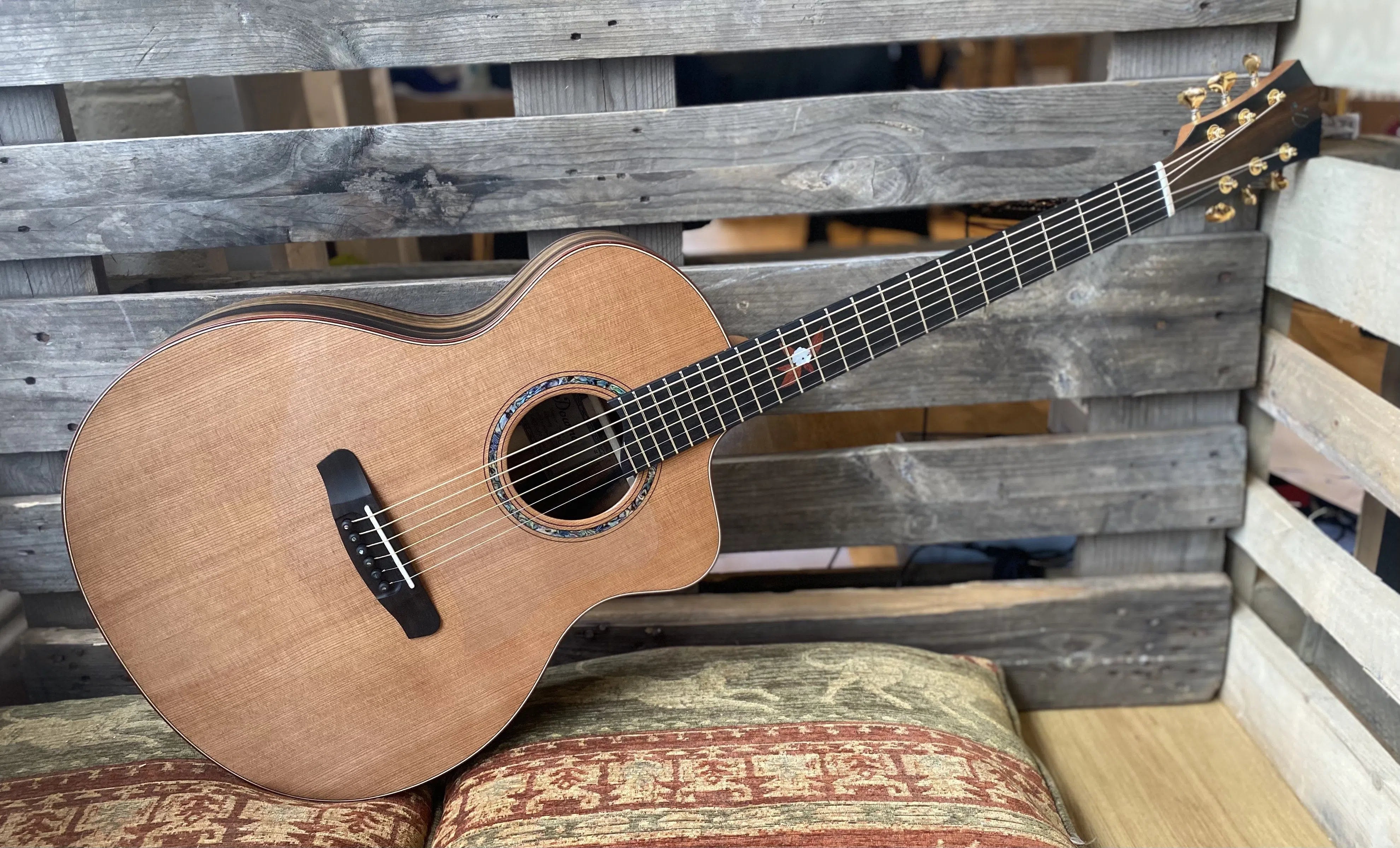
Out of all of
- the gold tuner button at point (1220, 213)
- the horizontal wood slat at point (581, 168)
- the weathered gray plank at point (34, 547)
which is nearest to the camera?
the gold tuner button at point (1220, 213)

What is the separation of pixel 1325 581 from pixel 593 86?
3.77 feet

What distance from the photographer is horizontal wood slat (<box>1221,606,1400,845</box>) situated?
1234 millimetres

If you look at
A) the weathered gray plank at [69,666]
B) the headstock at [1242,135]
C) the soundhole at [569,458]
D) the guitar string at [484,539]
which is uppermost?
the headstock at [1242,135]

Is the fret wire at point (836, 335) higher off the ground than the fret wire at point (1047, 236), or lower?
lower

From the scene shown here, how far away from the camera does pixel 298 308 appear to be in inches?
Answer: 43.8

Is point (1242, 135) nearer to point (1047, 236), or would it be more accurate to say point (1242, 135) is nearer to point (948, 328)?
point (1047, 236)

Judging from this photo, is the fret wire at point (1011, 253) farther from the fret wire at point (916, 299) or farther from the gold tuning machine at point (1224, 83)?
the gold tuning machine at point (1224, 83)

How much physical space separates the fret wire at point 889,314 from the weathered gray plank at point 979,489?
0.35 metres

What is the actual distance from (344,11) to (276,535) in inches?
25.8

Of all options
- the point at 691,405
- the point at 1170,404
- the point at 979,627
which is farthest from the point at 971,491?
the point at 691,405

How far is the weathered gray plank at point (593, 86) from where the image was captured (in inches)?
52.8

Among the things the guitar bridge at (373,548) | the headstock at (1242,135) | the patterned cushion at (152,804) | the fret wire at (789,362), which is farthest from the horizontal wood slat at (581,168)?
the patterned cushion at (152,804)

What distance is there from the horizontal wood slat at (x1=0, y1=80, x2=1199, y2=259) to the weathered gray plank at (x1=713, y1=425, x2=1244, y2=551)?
1.20 feet

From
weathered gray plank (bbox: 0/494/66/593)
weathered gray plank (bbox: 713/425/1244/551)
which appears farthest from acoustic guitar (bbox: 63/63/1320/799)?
weathered gray plank (bbox: 0/494/66/593)
